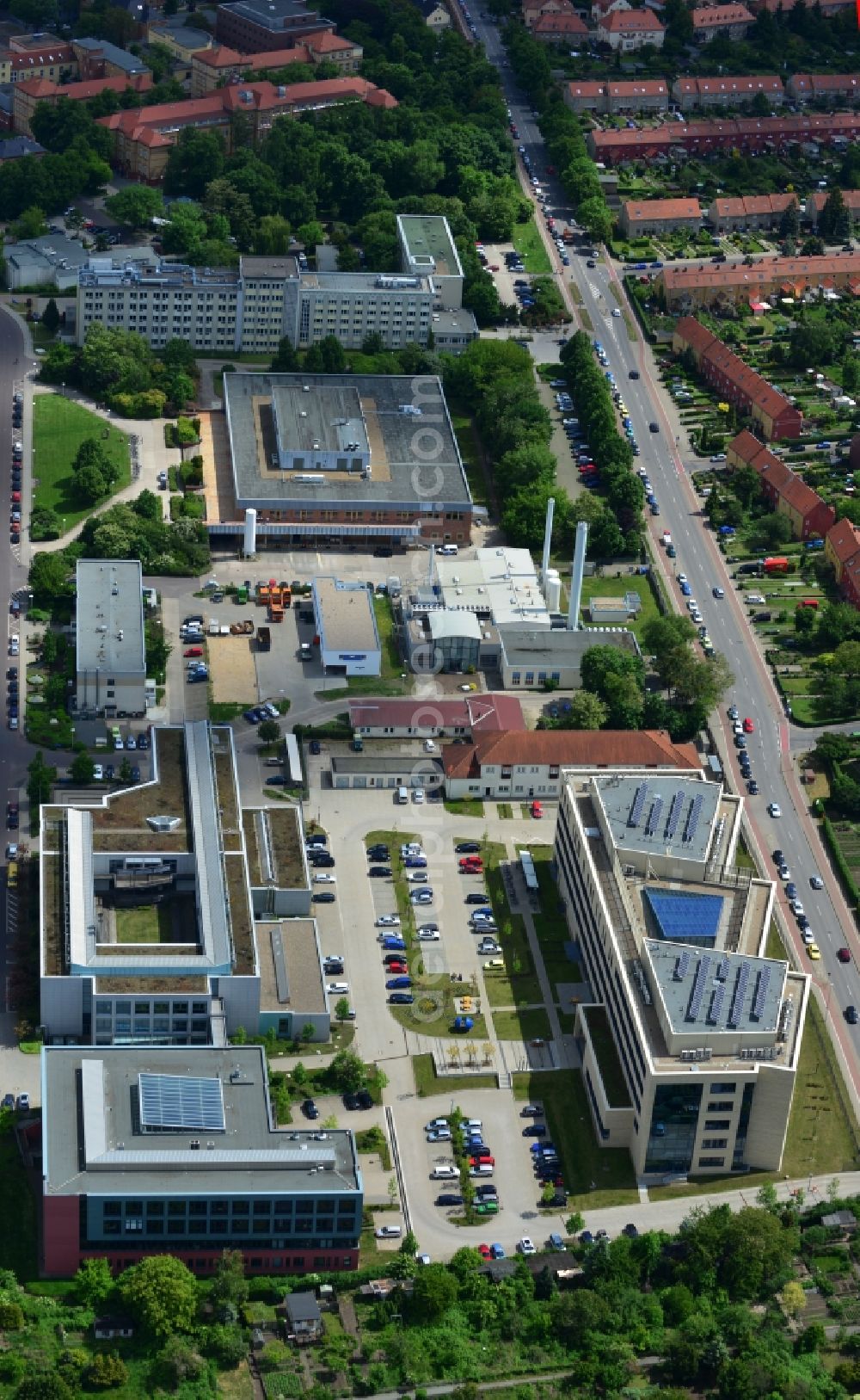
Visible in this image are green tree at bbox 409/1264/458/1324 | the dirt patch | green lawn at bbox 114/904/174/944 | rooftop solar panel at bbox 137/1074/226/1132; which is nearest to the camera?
green tree at bbox 409/1264/458/1324

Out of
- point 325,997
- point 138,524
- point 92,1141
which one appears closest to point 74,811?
point 325,997

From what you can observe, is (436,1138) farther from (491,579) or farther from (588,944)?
(491,579)

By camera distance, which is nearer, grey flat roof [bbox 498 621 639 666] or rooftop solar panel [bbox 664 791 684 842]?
rooftop solar panel [bbox 664 791 684 842]

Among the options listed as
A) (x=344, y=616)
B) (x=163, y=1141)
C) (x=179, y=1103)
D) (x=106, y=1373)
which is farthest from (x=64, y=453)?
(x=106, y=1373)

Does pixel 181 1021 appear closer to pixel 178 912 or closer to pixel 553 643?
pixel 178 912

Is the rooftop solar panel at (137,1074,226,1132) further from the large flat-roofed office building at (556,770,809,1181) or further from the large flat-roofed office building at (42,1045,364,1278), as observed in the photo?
the large flat-roofed office building at (556,770,809,1181)

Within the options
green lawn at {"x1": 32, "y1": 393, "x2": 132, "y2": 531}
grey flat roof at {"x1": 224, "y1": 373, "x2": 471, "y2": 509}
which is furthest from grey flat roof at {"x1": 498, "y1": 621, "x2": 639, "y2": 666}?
green lawn at {"x1": 32, "y1": 393, "x2": 132, "y2": 531}

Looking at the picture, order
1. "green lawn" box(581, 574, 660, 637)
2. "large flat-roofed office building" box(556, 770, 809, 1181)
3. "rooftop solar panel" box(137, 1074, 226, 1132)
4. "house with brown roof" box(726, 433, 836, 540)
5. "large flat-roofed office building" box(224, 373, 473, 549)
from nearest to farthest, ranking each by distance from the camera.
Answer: "rooftop solar panel" box(137, 1074, 226, 1132) → "large flat-roofed office building" box(556, 770, 809, 1181) → "green lawn" box(581, 574, 660, 637) → "large flat-roofed office building" box(224, 373, 473, 549) → "house with brown roof" box(726, 433, 836, 540)
